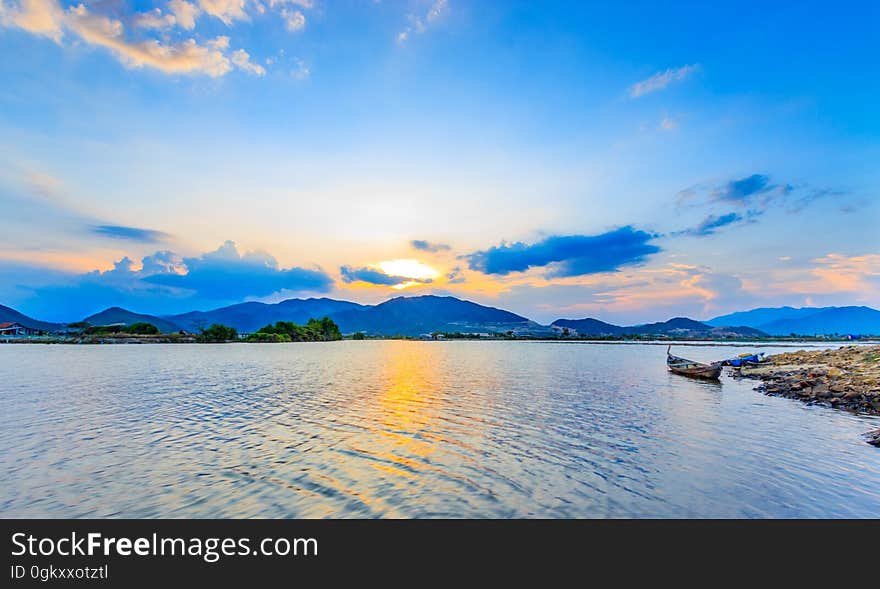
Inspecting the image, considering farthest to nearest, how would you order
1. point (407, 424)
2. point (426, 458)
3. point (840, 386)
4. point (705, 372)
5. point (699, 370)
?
point (699, 370), point (705, 372), point (840, 386), point (407, 424), point (426, 458)

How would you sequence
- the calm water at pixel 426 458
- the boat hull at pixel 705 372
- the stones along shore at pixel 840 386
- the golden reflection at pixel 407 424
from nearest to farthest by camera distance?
the calm water at pixel 426 458
the golden reflection at pixel 407 424
the stones along shore at pixel 840 386
the boat hull at pixel 705 372

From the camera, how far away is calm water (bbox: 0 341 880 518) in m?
12.4

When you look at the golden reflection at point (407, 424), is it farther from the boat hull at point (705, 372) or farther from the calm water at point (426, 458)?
the boat hull at point (705, 372)

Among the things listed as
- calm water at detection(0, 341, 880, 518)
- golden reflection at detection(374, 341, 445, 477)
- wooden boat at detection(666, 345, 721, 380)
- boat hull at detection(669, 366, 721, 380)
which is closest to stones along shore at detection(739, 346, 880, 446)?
calm water at detection(0, 341, 880, 518)

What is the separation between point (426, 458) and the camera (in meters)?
17.2

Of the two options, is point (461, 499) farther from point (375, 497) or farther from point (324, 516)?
point (324, 516)

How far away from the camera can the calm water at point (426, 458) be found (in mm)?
12414

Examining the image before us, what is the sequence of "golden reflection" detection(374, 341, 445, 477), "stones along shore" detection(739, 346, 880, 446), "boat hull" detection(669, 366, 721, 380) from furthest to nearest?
"boat hull" detection(669, 366, 721, 380)
"stones along shore" detection(739, 346, 880, 446)
"golden reflection" detection(374, 341, 445, 477)

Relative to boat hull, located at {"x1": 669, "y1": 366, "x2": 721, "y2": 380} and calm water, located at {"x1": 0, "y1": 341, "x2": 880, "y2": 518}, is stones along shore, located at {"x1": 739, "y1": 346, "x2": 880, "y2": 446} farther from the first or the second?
boat hull, located at {"x1": 669, "y1": 366, "x2": 721, "y2": 380}

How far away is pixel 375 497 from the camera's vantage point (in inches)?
507

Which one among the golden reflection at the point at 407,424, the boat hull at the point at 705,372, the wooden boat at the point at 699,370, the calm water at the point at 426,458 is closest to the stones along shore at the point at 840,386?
the calm water at the point at 426,458

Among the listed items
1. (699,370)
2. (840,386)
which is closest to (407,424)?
(840,386)

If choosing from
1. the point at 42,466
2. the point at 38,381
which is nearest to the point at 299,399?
the point at 42,466

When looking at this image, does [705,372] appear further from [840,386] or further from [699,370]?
[840,386]
